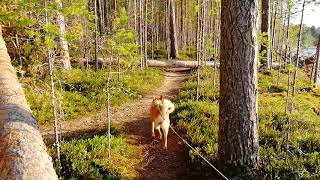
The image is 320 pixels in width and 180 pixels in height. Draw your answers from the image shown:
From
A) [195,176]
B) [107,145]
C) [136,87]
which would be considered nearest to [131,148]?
[107,145]

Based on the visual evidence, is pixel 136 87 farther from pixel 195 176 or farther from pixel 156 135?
pixel 195 176

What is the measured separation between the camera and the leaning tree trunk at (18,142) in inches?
144

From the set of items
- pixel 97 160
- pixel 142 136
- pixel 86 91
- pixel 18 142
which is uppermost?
pixel 18 142

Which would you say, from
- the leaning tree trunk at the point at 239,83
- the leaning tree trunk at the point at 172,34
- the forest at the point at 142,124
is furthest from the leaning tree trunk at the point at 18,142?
the leaning tree trunk at the point at 172,34

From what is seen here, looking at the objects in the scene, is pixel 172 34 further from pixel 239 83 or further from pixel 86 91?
pixel 239 83

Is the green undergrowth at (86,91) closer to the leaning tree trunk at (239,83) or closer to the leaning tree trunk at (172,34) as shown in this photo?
the leaning tree trunk at (239,83)

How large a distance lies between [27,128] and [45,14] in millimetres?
3414

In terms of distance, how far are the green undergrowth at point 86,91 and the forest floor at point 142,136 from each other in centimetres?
48

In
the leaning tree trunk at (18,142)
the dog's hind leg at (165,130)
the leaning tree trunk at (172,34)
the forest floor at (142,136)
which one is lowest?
the forest floor at (142,136)

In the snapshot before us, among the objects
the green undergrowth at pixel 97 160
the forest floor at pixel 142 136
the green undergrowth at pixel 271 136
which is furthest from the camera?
the forest floor at pixel 142 136

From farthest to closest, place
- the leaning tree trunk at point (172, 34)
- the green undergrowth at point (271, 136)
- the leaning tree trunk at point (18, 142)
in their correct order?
the leaning tree trunk at point (172, 34), the green undergrowth at point (271, 136), the leaning tree trunk at point (18, 142)

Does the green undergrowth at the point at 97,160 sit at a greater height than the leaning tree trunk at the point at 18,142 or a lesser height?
lesser

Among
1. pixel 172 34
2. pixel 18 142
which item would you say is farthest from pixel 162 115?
pixel 172 34

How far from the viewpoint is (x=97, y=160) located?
780cm
